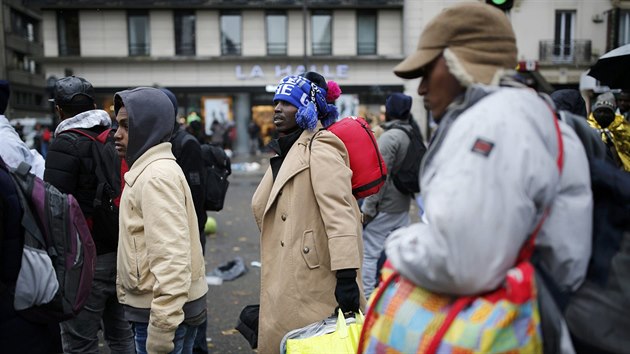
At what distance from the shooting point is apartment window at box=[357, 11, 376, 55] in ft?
92.8

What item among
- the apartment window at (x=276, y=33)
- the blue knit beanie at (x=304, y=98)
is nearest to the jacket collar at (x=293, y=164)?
the blue knit beanie at (x=304, y=98)

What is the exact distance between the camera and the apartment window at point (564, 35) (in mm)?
27781

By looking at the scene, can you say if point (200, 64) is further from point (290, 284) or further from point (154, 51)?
point (290, 284)

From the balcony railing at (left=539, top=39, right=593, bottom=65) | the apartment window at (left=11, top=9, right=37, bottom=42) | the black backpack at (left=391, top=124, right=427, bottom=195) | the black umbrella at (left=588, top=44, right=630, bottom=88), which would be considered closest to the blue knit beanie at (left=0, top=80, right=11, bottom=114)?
the black backpack at (left=391, top=124, right=427, bottom=195)

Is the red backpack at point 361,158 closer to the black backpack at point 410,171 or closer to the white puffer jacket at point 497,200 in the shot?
the white puffer jacket at point 497,200

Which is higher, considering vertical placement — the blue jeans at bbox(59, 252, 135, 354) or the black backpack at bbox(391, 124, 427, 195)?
the black backpack at bbox(391, 124, 427, 195)

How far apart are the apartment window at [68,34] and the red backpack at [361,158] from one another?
28.4 meters

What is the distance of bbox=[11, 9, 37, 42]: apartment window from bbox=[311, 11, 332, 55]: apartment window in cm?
3188

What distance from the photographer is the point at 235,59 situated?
91.6ft

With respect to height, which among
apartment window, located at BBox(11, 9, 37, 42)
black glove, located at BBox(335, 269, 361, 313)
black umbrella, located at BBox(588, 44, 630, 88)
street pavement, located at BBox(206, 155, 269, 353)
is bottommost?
street pavement, located at BBox(206, 155, 269, 353)

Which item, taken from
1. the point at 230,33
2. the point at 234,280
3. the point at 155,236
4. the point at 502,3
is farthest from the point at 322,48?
the point at 155,236

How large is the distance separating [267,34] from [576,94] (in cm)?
2568

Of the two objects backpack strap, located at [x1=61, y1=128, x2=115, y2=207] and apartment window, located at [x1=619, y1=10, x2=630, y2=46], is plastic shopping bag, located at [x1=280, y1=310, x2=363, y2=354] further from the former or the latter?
apartment window, located at [x1=619, y1=10, x2=630, y2=46]

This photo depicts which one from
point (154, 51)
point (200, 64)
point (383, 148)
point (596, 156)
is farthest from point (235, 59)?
point (596, 156)
